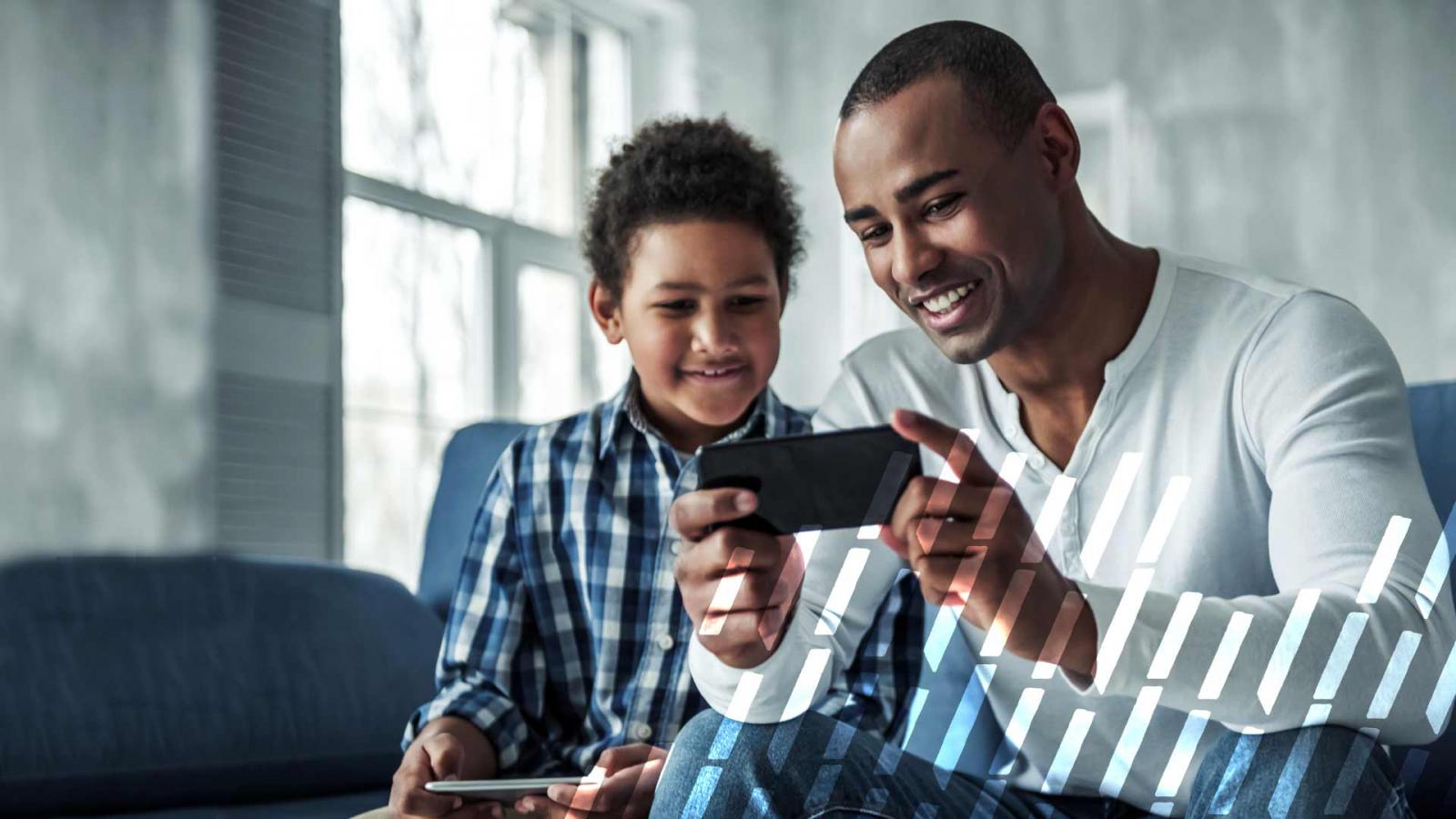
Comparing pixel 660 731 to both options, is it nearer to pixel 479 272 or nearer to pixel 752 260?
pixel 752 260

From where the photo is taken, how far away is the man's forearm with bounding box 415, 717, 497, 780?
4.41ft

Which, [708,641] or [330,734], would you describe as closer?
[708,641]

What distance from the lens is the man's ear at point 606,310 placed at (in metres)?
1.68

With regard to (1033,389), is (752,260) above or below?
above

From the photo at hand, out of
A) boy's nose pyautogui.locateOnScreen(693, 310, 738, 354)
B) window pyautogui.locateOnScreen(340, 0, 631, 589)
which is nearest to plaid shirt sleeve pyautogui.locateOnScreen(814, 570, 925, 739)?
boy's nose pyautogui.locateOnScreen(693, 310, 738, 354)

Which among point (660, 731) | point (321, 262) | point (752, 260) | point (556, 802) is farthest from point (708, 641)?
point (321, 262)

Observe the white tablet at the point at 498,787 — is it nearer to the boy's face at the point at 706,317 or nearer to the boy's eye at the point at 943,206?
the boy's face at the point at 706,317

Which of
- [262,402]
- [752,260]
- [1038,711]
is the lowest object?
[1038,711]

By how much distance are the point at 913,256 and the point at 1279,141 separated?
10.3 ft

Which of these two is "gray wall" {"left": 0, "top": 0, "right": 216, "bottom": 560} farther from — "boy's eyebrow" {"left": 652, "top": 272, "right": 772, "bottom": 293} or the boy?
"boy's eyebrow" {"left": 652, "top": 272, "right": 772, "bottom": 293}

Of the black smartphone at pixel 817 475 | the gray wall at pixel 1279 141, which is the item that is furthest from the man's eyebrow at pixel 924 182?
the gray wall at pixel 1279 141

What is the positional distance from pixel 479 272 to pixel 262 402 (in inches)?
40.3

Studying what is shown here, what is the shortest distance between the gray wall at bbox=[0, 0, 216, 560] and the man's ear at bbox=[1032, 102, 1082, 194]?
63.9 inches

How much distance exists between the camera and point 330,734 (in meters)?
1.62
